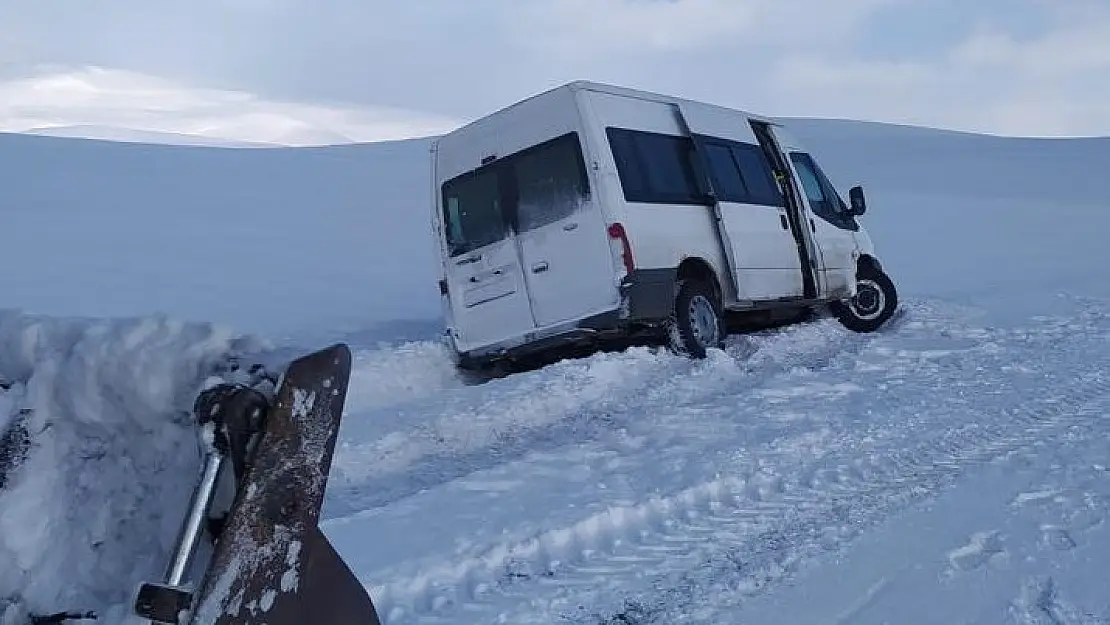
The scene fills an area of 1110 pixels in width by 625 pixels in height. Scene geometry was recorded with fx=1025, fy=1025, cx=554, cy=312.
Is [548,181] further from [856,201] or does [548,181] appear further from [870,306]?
[870,306]

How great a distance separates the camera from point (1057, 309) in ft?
35.8

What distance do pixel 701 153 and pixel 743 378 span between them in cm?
211

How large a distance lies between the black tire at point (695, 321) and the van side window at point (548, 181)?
1150 millimetres

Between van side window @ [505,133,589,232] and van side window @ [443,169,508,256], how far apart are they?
21cm

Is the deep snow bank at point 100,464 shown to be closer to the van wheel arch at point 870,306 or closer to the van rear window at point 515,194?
the van rear window at point 515,194

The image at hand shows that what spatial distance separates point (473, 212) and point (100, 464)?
6379mm

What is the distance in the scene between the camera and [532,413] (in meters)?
6.51

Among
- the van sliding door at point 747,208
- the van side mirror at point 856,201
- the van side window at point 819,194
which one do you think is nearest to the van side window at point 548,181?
the van sliding door at point 747,208

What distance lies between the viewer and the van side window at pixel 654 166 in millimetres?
7680

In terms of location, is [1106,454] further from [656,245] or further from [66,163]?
[66,163]

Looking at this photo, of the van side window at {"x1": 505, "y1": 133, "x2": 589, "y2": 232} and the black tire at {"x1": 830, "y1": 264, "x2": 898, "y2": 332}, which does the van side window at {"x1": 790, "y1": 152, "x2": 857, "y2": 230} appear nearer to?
the black tire at {"x1": 830, "y1": 264, "x2": 898, "y2": 332}

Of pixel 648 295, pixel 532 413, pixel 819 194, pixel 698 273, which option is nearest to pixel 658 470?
pixel 532 413

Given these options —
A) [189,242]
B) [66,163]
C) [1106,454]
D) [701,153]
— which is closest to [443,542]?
[1106,454]

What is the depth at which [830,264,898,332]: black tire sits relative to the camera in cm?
1066
